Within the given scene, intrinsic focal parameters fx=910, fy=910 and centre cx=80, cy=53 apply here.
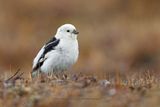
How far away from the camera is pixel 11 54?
71.8 ft

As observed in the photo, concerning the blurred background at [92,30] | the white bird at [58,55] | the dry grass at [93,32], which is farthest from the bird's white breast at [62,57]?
the blurred background at [92,30]

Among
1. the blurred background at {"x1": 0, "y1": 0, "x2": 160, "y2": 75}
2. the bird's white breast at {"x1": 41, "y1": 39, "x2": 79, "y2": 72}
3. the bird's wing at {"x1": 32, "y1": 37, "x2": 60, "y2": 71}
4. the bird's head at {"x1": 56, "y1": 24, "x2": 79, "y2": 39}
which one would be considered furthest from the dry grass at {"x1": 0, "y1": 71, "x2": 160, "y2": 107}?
the blurred background at {"x1": 0, "y1": 0, "x2": 160, "y2": 75}

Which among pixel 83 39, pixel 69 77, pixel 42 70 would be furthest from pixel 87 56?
pixel 69 77

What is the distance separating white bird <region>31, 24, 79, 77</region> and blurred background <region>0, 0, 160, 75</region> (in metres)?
6.76

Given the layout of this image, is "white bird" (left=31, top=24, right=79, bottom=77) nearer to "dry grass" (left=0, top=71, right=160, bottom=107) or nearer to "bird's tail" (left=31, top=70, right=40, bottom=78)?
"bird's tail" (left=31, top=70, right=40, bottom=78)

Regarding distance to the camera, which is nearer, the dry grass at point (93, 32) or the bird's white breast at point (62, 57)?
the bird's white breast at point (62, 57)

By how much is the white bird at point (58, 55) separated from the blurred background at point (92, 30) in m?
6.76

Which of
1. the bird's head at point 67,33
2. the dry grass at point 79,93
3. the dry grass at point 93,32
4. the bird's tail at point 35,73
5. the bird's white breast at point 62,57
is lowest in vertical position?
the dry grass at point 79,93

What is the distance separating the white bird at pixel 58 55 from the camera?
42.3ft

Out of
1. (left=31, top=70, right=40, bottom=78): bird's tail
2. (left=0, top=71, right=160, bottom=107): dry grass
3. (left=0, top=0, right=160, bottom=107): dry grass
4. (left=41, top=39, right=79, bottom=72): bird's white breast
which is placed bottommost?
(left=0, top=71, right=160, bottom=107): dry grass

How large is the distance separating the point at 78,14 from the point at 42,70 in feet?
39.0

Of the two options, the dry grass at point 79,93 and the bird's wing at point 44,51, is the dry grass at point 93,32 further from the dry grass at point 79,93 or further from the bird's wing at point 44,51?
the dry grass at point 79,93

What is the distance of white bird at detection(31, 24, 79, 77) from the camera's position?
12891 mm

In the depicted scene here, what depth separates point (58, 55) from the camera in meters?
12.9
